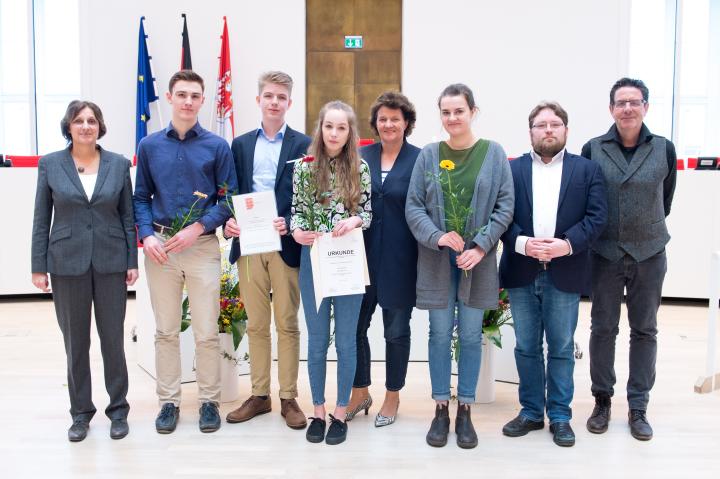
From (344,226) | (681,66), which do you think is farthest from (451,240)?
(681,66)

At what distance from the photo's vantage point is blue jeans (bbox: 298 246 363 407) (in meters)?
3.05

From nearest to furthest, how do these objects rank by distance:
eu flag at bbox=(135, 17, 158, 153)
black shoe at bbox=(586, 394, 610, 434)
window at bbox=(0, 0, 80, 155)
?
black shoe at bbox=(586, 394, 610, 434) → eu flag at bbox=(135, 17, 158, 153) → window at bbox=(0, 0, 80, 155)

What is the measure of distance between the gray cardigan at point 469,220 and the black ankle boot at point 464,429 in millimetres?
511

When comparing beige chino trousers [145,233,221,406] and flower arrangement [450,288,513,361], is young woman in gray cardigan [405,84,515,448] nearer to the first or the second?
flower arrangement [450,288,513,361]

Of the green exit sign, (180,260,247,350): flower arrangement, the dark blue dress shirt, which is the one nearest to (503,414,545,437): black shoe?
(180,260,247,350): flower arrangement

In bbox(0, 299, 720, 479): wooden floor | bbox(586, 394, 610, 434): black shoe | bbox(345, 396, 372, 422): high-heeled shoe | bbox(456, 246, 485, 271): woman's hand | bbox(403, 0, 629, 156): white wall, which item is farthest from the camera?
bbox(403, 0, 629, 156): white wall

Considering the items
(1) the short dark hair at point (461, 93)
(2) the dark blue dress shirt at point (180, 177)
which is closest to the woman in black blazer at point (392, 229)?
(1) the short dark hair at point (461, 93)

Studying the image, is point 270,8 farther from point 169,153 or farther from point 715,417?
point 715,417

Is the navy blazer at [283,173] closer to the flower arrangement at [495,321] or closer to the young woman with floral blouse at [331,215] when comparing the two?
the young woman with floral blouse at [331,215]

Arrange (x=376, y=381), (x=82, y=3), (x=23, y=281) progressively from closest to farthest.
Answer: (x=376, y=381) → (x=23, y=281) → (x=82, y=3)

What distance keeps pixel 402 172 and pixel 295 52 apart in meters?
5.15

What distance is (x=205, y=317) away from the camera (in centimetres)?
323

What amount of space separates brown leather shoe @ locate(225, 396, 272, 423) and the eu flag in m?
5.03

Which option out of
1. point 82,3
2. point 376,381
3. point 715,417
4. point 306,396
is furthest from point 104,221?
point 82,3
